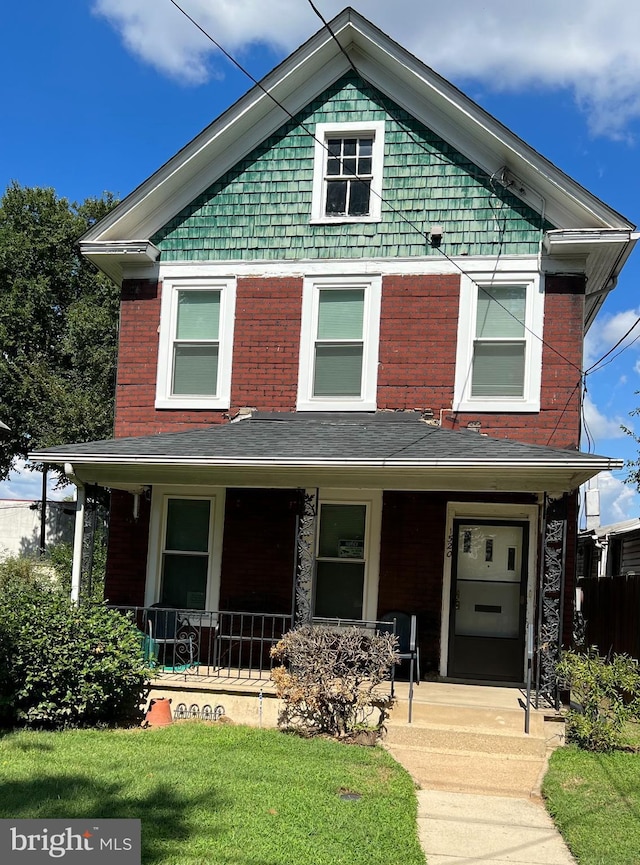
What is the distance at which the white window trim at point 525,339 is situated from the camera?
10.4 metres

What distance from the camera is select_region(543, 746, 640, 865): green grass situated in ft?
17.4

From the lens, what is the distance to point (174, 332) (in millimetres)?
11391

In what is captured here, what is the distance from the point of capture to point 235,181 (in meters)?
11.4

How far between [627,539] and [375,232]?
437 inches

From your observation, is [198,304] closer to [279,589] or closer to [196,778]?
[279,589]

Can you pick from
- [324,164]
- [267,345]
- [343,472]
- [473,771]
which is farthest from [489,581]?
[324,164]

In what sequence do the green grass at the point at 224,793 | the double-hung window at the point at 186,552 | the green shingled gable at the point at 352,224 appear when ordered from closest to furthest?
the green grass at the point at 224,793 → the green shingled gable at the point at 352,224 → the double-hung window at the point at 186,552

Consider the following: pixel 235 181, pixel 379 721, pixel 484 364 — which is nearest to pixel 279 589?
pixel 379 721

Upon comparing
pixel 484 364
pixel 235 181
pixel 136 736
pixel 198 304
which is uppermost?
pixel 235 181

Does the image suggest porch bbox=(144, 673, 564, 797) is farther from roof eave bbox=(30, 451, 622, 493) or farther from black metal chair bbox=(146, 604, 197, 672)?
roof eave bbox=(30, 451, 622, 493)

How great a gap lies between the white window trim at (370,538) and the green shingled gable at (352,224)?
3.14m

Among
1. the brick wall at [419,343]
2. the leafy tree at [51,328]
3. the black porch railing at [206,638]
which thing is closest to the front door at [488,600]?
the brick wall at [419,343]

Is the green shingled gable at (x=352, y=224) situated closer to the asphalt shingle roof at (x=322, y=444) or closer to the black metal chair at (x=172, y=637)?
the asphalt shingle roof at (x=322, y=444)

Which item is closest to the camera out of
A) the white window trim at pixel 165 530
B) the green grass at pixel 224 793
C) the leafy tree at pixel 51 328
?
the green grass at pixel 224 793
